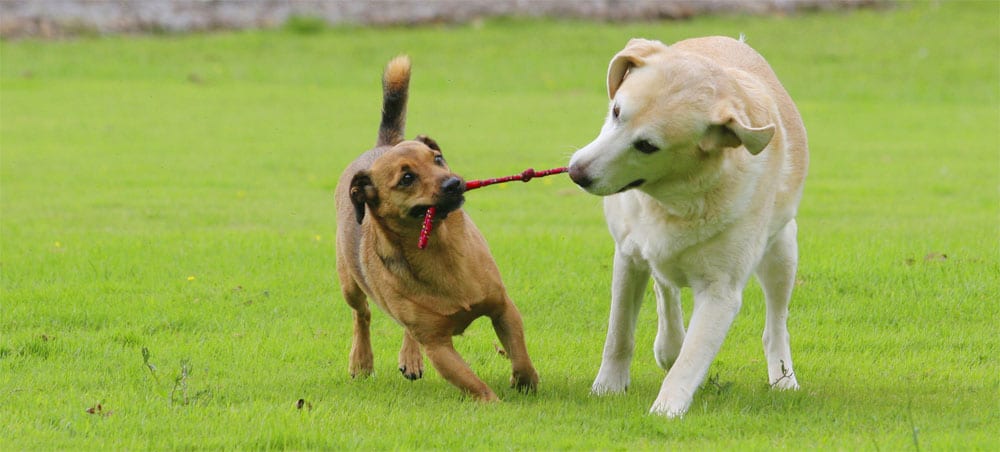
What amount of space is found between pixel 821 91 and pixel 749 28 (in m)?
8.34

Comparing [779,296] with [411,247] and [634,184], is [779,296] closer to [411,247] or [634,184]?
[634,184]

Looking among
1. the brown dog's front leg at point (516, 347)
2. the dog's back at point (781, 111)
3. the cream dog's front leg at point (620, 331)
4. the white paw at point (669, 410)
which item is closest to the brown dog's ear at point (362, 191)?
the brown dog's front leg at point (516, 347)

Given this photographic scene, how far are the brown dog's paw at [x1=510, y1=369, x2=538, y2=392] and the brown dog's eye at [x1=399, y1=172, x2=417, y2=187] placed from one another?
1147 millimetres

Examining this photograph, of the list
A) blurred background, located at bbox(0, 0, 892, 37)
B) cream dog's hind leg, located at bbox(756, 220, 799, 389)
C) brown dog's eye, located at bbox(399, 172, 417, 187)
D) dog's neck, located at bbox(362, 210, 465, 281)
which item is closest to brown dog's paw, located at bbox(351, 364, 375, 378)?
dog's neck, located at bbox(362, 210, 465, 281)

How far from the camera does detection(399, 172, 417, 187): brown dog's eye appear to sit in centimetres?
685

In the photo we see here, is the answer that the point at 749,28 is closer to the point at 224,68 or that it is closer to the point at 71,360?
the point at 224,68

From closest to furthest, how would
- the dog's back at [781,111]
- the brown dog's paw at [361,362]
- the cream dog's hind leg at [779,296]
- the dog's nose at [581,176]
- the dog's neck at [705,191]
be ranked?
1. the dog's nose at [581,176]
2. the dog's neck at [705,191]
3. the dog's back at [781,111]
4. the cream dog's hind leg at [779,296]
5. the brown dog's paw at [361,362]

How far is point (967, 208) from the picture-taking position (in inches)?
533

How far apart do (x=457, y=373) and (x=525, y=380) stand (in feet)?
1.46

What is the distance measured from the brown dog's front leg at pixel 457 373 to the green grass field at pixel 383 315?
8 centimetres

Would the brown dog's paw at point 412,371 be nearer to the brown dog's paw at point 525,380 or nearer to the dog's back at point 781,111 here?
the brown dog's paw at point 525,380

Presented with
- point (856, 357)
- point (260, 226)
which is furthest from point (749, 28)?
point (856, 357)

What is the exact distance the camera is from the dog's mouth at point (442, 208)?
6.74 m

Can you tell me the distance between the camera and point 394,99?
27.5 feet
